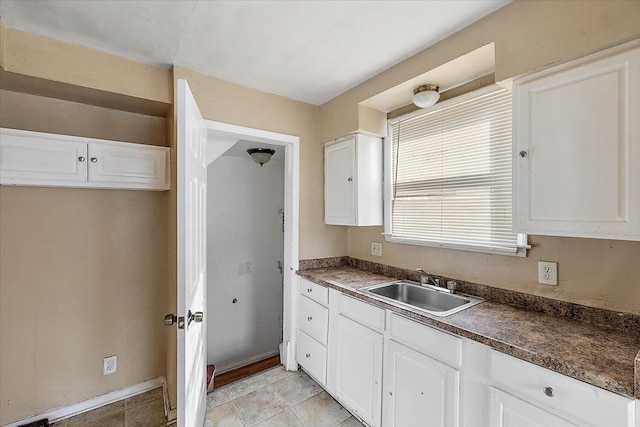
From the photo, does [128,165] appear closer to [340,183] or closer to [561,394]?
[340,183]

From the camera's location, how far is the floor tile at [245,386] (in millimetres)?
2109

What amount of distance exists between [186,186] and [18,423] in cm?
195

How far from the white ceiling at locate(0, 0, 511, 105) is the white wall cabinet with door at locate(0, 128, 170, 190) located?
570mm

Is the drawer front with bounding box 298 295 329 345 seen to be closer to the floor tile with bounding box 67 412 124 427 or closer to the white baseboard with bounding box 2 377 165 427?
the white baseboard with bounding box 2 377 165 427

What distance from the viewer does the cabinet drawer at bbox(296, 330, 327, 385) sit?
2.08m

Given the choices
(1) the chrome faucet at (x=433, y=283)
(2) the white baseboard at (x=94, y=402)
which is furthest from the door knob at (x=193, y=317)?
(1) the chrome faucet at (x=433, y=283)

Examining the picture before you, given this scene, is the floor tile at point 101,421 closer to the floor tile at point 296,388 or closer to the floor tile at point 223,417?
the floor tile at point 223,417

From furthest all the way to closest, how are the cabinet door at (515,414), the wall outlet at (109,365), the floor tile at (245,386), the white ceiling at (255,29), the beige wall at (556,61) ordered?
the floor tile at (245,386) < the wall outlet at (109,365) < the white ceiling at (255,29) < the beige wall at (556,61) < the cabinet door at (515,414)

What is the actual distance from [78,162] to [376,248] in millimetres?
2203

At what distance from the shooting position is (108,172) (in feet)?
6.09

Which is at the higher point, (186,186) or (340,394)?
(186,186)

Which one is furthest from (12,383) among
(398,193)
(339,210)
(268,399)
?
(398,193)

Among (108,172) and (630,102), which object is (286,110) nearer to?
→ (108,172)

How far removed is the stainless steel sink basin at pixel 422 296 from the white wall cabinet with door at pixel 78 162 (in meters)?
1.70
